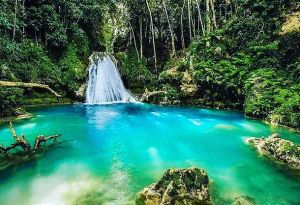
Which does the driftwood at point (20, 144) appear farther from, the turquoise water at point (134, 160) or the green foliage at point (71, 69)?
the green foliage at point (71, 69)

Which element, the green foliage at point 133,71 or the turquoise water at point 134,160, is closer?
the turquoise water at point 134,160

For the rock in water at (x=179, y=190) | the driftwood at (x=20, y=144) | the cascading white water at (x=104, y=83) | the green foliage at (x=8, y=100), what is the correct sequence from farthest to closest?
the cascading white water at (x=104, y=83), the green foliage at (x=8, y=100), the driftwood at (x=20, y=144), the rock in water at (x=179, y=190)

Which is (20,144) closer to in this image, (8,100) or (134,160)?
(134,160)

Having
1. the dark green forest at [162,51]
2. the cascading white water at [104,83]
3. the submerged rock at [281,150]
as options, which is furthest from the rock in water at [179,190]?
the cascading white water at [104,83]

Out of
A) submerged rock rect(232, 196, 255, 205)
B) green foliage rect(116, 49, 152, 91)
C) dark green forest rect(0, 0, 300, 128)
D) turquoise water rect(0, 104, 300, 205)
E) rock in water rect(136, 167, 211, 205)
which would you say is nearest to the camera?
rock in water rect(136, 167, 211, 205)

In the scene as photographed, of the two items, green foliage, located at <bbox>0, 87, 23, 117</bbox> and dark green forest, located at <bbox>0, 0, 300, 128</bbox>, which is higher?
dark green forest, located at <bbox>0, 0, 300, 128</bbox>

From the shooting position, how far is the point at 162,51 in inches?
1307

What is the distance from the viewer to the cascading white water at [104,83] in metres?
25.4

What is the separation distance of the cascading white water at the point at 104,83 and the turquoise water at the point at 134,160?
268 inches

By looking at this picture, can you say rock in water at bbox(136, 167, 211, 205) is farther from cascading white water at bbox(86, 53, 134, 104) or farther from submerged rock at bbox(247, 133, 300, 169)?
cascading white water at bbox(86, 53, 134, 104)

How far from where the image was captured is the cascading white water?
83.3 feet

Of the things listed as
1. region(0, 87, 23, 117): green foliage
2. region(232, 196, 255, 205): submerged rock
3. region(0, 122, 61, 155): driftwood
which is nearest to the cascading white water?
region(0, 87, 23, 117): green foliage

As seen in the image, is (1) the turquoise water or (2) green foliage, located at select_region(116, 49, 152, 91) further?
(2) green foliage, located at select_region(116, 49, 152, 91)

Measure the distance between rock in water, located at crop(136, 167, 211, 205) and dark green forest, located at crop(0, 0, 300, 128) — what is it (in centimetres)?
854
